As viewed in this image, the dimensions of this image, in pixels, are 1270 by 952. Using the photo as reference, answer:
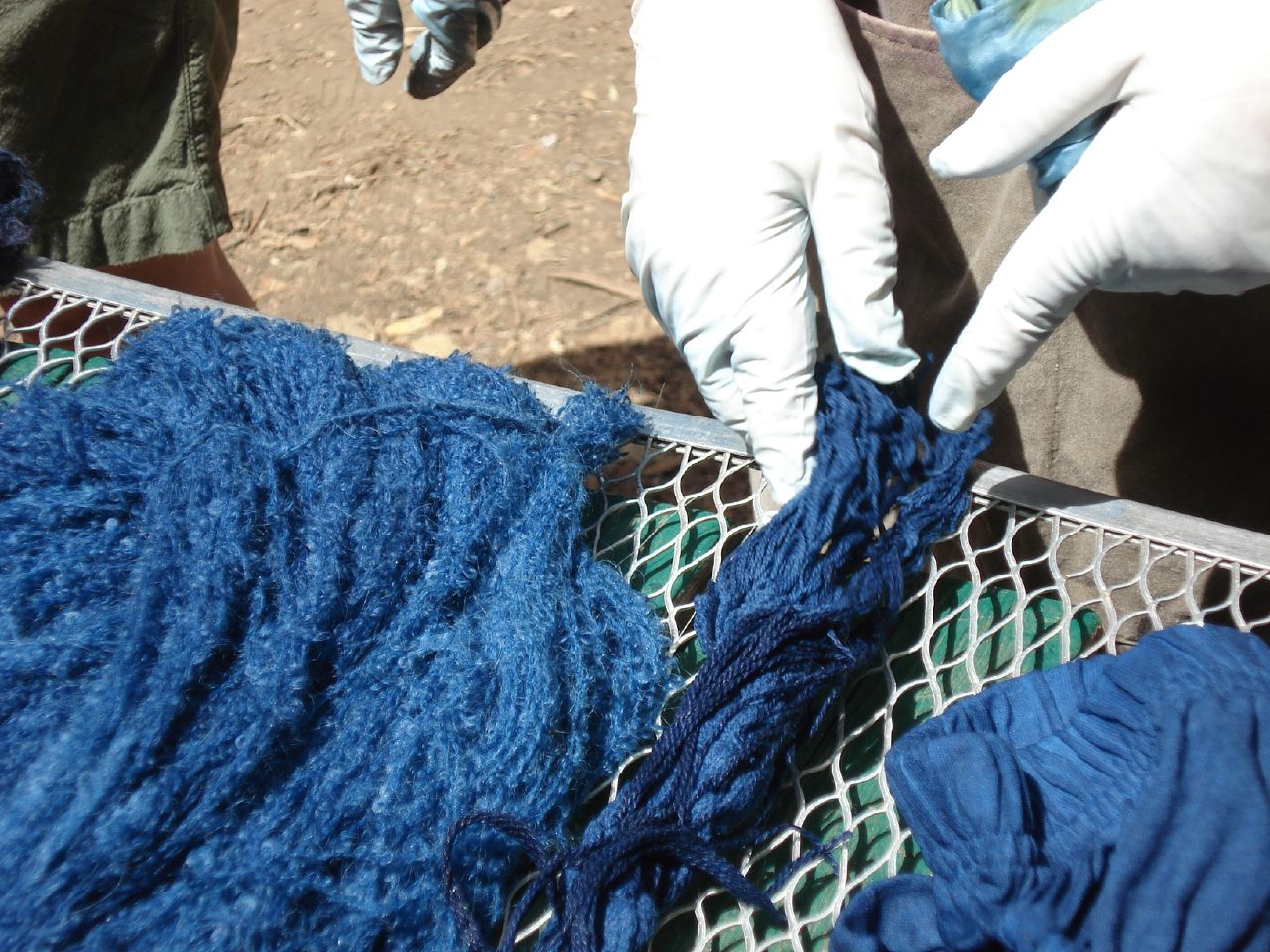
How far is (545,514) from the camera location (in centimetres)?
83

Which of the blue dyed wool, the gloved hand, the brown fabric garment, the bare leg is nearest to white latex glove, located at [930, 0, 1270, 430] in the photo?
the brown fabric garment

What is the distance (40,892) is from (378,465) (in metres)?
0.41

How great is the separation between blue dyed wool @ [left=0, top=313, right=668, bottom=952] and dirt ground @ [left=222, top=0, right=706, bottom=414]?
1.19 metres

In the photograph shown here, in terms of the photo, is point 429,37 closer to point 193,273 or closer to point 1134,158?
point 193,273

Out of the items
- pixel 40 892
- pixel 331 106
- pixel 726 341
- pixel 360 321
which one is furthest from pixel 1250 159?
pixel 331 106

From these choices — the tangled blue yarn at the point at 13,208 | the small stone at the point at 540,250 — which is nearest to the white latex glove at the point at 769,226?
the tangled blue yarn at the point at 13,208

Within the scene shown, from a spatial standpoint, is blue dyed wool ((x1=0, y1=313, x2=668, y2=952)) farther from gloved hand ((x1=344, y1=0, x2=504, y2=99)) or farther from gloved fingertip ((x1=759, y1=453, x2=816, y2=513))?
gloved hand ((x1=344, y1=0, x2=504, y2=99))

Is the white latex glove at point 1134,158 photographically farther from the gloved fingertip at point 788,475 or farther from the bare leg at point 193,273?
the bare leg at point 193,273

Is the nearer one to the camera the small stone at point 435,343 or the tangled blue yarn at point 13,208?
the tangled blue yarn at point 13,208

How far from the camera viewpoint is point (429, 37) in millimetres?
1285

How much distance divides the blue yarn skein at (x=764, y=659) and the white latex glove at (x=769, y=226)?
5cm

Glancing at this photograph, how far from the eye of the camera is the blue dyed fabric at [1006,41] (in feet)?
2.82

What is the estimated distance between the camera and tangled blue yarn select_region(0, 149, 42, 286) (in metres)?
1.04

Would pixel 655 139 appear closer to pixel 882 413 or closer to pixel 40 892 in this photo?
pixel 882 413
